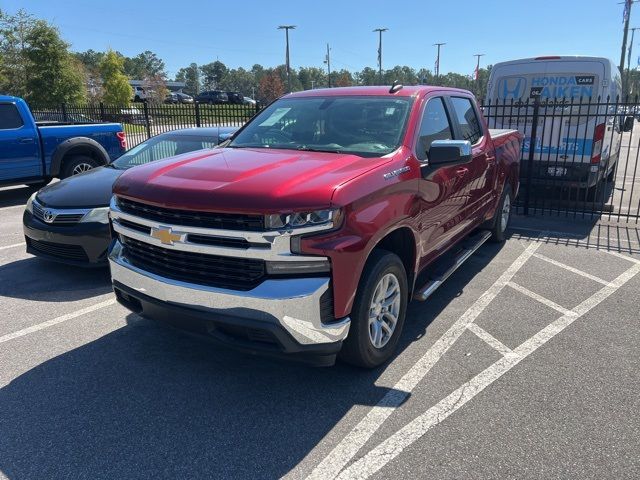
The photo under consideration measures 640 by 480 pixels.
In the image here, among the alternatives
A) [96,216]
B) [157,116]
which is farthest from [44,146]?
[157,116]

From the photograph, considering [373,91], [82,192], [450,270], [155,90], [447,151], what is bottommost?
[450,270]

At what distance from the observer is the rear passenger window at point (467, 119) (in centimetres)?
517

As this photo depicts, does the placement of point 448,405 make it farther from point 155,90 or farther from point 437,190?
point 155,90

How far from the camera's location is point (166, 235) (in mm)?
3176

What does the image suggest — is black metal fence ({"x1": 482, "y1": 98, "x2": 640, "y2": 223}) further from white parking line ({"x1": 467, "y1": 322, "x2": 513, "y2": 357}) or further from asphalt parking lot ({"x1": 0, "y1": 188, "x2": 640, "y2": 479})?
white parking line ({"x1": 467, "y1": 322, "x2": 513, "y2": 357})

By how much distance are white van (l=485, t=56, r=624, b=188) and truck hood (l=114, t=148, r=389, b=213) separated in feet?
20.3

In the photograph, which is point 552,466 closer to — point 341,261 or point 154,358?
point 341,261

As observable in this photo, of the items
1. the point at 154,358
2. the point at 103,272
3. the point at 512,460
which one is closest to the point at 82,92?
the point at 103,272

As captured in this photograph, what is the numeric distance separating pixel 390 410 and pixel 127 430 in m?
1.58

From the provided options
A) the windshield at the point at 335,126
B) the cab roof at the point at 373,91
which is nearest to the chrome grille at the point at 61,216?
the windshield at the point at 335,126

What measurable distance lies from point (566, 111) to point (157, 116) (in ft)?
38.4

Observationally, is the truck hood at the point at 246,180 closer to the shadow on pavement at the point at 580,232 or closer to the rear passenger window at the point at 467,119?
the rear passenger window at the point at 467,119

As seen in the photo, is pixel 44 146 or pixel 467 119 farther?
pixel 44 146

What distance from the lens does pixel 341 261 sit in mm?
3008
